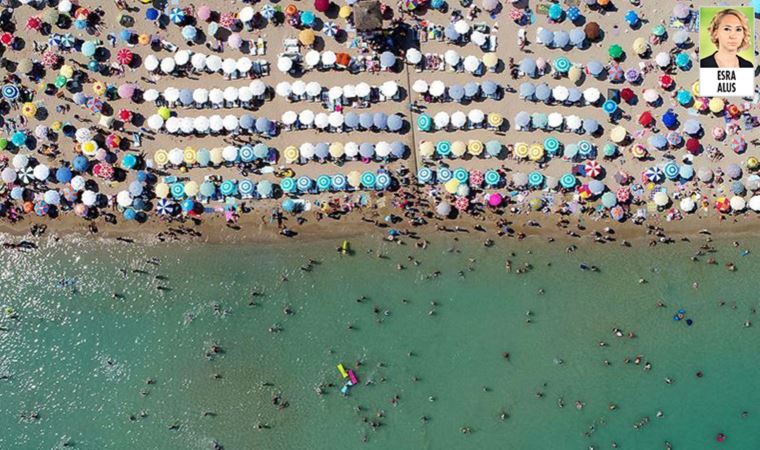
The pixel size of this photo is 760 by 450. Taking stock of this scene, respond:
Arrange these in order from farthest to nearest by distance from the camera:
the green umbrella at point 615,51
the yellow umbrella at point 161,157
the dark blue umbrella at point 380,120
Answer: the green umbrella at point 615,51 → the yellow umbrella at point 161,157 → the dark blue umbrella at point 380,120

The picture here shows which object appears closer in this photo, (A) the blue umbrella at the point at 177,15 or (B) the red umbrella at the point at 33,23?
(A) the blue umbrella at the point at 177,15

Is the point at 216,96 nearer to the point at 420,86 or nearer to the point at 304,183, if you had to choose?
the point at 304,183

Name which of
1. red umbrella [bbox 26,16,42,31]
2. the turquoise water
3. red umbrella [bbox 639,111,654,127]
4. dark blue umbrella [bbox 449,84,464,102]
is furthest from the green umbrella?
red umbrella [bbox 26,16,42,31]

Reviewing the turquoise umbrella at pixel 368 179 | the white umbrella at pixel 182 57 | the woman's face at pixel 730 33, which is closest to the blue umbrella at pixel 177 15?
the white umbrella at pixel 182 57

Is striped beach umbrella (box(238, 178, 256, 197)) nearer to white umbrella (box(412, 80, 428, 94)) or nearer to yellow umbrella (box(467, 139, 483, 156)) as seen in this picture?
white umbrella (box(412, 80, 428, 94))

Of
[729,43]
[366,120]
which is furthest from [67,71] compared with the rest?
[729,43]

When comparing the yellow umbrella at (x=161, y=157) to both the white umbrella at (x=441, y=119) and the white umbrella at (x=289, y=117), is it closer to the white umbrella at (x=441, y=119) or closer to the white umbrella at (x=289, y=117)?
the white umbrella at (x=289, y=117)
